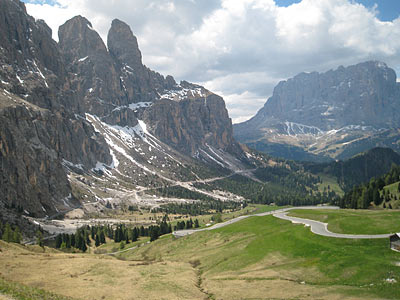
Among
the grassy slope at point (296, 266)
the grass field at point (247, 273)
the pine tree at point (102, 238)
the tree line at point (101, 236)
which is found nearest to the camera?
the grassy slope at point (296, 266)

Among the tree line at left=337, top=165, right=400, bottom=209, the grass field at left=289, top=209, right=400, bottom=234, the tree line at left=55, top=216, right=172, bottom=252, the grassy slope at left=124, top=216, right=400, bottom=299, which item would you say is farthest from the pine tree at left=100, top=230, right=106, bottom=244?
the tree line at left=337, top=165, right=400, bottom=209

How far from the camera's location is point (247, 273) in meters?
53.2

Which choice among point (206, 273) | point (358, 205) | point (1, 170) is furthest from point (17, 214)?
point (358, 205)

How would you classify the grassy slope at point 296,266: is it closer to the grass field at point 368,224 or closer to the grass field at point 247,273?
the grass field at point 247,273

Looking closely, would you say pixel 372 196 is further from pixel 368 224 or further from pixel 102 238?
pixel 102 238

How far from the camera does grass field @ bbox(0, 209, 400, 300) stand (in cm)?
3997

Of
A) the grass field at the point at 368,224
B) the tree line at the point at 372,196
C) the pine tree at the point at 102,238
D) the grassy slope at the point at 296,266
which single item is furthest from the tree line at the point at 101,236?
the tree line at the point at 372,196

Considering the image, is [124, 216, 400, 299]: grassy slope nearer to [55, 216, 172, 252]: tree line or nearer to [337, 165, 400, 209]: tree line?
[337, 165, 400, 209]: tree line

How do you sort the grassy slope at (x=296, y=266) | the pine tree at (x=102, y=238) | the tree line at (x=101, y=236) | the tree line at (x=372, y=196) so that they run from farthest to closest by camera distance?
the pine tree at (x=102, y=238)
the tree line at (x=101, y=236)
the tree line at (x=372, y=196)
the grassy slope at (x=296, y=266)

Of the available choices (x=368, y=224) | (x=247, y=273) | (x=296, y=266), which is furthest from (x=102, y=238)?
(x=368, y=224)

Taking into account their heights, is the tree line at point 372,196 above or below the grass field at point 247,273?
above

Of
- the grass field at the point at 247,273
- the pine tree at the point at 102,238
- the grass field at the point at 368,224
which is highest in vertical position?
the grass field at the point at 368,224

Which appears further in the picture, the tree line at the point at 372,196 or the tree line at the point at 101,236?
the tree line at the point at 101,236

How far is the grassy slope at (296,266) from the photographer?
39531mm
